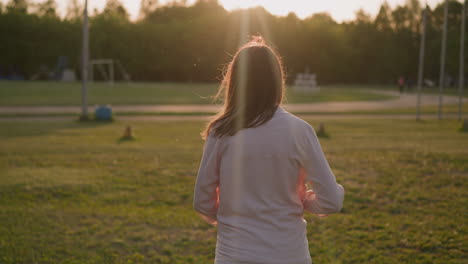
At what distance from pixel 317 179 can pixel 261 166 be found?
25 cm

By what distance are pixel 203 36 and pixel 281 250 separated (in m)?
4.40

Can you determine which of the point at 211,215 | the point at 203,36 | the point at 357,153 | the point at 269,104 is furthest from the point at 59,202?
the point at 357,153

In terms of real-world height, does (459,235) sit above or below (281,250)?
below

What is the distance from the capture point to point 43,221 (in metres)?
5.98

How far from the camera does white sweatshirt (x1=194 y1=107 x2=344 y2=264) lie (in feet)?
6.50

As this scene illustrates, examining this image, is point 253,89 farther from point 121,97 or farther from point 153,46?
point 153,46

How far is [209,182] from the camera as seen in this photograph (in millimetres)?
2156

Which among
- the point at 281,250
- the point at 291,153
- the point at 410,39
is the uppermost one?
the point at 410,39

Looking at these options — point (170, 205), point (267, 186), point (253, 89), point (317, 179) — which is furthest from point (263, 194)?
point (170, 205)

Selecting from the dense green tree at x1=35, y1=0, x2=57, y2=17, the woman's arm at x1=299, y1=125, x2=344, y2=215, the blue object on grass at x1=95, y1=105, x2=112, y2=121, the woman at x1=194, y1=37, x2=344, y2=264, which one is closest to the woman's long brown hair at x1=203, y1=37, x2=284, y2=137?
the woman at x1=194, y1=37, x2=344, y2=264

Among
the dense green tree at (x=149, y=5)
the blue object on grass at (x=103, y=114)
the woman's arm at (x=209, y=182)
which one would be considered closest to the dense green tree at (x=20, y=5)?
the dense green tree at (x=149, y=5)

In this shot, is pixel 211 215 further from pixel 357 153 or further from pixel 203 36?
pixel 357 153

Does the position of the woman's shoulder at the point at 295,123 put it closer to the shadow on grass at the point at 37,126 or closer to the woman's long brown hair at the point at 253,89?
the woman's long brown hair at the point at 253,89

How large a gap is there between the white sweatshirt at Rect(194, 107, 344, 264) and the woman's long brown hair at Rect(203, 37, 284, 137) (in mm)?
37
